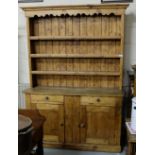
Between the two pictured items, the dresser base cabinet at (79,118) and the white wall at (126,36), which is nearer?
the dresser base cabinet at (79,118)

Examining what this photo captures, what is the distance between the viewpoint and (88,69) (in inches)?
125

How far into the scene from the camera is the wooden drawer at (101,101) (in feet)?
9.16

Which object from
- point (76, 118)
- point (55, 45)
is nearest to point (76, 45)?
point (55, 45)

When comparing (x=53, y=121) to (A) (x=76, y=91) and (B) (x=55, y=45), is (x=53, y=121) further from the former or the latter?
(B) (x=55, y=45)

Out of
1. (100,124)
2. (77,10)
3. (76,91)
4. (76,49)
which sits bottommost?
(100,124)

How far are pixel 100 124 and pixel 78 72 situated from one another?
2.59ft

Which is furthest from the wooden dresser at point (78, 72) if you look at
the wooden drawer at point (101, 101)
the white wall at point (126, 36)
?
the white wall at point (126, 36)

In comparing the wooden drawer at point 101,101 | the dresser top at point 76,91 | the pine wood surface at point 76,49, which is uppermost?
the pine wood surface at point 76,49

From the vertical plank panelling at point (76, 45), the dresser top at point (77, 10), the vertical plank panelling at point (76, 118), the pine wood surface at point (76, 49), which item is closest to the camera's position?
the dresser top at point (77, 10)

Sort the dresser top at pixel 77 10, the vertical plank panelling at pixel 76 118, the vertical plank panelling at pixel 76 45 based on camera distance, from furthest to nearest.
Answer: the vertical plank panelling at pixel 76 45 < the vertical plank panelling at pixel 76 118 < the dresser top at pixel 77 10

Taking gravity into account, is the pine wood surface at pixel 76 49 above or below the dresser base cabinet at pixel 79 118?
above

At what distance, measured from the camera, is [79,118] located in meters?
2.91

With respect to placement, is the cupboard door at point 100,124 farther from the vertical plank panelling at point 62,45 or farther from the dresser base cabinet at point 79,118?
the vertical plank panelling at point 62,45
